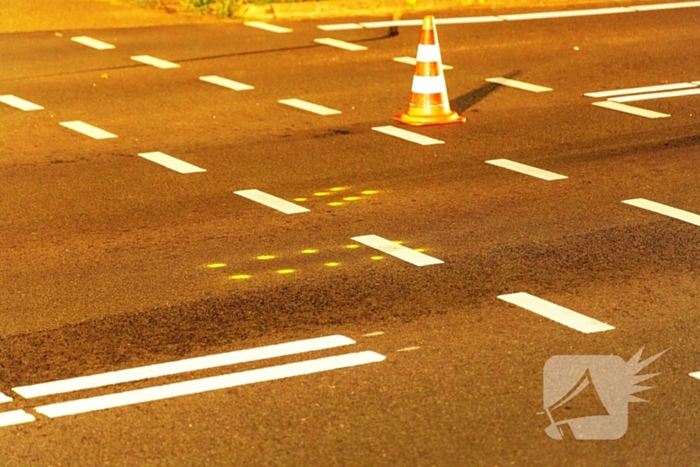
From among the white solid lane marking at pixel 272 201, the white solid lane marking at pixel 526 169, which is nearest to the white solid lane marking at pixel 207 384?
the white solid lane marking at pixel 272 201

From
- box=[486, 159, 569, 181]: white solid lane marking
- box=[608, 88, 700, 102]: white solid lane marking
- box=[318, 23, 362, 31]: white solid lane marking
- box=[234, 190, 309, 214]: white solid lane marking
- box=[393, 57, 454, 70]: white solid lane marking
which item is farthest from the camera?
box=[318, 23, 362, 31]: white solid lane marking

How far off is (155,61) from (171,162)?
433cm

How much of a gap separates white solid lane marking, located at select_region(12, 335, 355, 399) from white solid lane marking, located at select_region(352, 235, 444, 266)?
133 centimetres

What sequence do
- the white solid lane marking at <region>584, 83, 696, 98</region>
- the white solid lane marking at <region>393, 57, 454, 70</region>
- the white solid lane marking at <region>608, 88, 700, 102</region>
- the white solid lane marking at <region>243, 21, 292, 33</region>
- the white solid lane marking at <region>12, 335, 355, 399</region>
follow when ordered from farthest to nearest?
the white solid lane marking at <region>243, 21, 292, 33</region>, the white solid lane marking at <region>393, 57, 454, 70</region>, the white solid lane marking at <region>584, 83, 696, 98</region>, the white solid lane marking at <region>608, 88, 700, 102</region>, the white solid lane marking at <region>12, 335, 355, 399</region>

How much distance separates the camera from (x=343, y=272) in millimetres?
7016

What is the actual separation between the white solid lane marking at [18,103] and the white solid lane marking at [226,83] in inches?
74.4

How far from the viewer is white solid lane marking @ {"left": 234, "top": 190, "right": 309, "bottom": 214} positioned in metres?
8.39

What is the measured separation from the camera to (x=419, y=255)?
7.35m

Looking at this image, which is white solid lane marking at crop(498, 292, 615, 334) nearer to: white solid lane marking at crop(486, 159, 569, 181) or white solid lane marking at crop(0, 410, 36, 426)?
white solid lane marking at crop(0, 410, 36, 426)

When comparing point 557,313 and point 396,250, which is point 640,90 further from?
point 557,313

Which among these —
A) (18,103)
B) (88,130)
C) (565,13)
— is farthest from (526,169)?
(565,13)

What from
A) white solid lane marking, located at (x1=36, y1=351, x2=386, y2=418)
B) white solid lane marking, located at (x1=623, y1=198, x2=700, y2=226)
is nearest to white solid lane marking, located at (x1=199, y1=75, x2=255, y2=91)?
white solid lane marking, located at (x1=623, y1=198, x2=700, y2=226)

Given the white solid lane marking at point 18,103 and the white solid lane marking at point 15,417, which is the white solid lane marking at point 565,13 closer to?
the white solid lane marking at point 18,103

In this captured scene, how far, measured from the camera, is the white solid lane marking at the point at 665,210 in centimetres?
814
